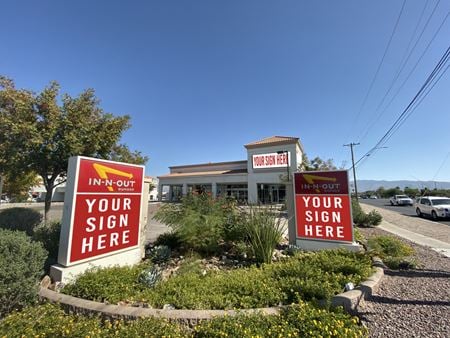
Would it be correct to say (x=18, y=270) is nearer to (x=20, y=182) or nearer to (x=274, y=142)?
(x=20, y=182)

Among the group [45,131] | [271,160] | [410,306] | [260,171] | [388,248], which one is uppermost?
[271,160]

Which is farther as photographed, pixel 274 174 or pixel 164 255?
pixel 274 174

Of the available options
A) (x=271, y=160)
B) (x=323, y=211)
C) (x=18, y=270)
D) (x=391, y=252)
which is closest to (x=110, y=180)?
(x=18, y=270)

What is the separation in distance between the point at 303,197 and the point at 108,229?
16.6 ft

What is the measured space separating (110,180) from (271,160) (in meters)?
22.8

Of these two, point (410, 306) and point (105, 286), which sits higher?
point (105, 286)

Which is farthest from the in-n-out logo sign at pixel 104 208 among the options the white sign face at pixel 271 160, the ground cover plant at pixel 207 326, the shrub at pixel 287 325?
the white sign face at pixel 271 160

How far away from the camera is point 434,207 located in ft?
53.3

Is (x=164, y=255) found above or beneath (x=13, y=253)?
beneath

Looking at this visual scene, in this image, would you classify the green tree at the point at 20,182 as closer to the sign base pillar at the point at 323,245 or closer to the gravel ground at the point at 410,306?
the sign base pillar at the point at 323,245

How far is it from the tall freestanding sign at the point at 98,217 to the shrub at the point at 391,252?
5651 mm

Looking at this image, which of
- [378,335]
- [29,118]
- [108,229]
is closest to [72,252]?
[108,229]

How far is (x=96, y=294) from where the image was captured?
329cm

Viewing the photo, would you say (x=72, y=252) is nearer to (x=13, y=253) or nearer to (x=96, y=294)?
(x=13, y=253)
